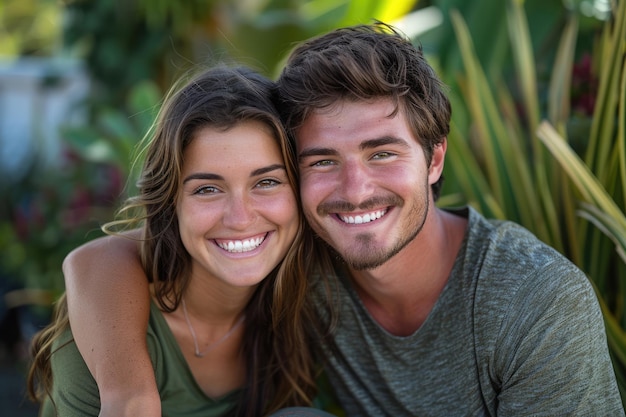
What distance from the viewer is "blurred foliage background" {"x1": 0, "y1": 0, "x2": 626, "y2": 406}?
237 centimetres

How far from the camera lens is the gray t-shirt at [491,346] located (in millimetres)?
1865

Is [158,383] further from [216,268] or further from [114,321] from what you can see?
[216,268]

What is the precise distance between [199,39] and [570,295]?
140 inches

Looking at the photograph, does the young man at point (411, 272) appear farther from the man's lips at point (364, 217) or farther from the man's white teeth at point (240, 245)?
the man's white teeth at point (240, 245)

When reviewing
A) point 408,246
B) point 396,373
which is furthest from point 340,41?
point 396,373

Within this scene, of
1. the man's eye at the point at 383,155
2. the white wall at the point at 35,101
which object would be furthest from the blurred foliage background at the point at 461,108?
the man's eye at the point at 383,155

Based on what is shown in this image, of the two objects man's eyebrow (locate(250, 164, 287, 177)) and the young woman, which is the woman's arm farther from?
man's eyebrow (locate(250, 164, 287, 177))

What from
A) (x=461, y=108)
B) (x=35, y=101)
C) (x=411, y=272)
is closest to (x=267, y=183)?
(x=411, y=272)

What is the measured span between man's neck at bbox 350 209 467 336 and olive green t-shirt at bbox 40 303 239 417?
1.89ft

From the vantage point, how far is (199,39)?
4867 mm

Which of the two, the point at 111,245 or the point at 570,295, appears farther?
the point at 111,245

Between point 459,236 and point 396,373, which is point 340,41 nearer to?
point 459,236

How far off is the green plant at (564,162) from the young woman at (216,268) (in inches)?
32.0

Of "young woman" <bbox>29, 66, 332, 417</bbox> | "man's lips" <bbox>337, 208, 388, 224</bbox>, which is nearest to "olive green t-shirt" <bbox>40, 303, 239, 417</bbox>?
"young woman" <bbox>29, 66, 332, 417</bbox>
